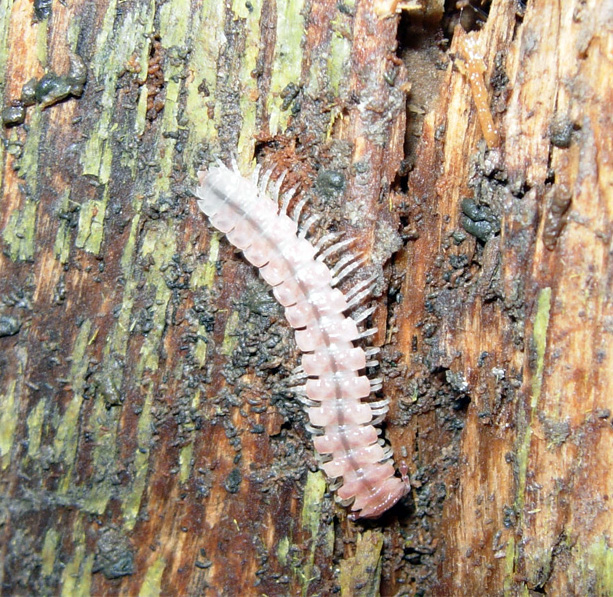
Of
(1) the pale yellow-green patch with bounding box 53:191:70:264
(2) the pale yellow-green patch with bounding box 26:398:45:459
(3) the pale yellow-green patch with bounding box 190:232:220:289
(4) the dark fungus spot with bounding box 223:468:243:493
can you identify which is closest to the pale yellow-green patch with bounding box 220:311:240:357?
(3) the pale yellow-green patch with bounding box 190:232:220:289

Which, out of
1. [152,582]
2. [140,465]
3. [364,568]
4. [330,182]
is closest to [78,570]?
[152,582]

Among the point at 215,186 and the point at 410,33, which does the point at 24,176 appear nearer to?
the point at 215,186

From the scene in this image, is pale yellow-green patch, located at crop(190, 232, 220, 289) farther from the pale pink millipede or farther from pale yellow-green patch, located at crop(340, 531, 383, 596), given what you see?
pale yellow-green patch, located at crop(340, 531, 383, 596)

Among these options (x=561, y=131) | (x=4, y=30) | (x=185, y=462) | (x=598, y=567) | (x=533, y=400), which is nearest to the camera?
(x=561, y=131)

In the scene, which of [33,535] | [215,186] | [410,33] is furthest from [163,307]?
[410,33]

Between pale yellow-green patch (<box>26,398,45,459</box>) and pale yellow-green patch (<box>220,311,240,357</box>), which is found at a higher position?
pale yellow-green patch (<box>220,311,240,357</box>)

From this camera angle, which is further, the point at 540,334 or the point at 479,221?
the point at 479,221

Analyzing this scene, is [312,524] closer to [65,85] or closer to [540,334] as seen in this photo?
[540,334]
